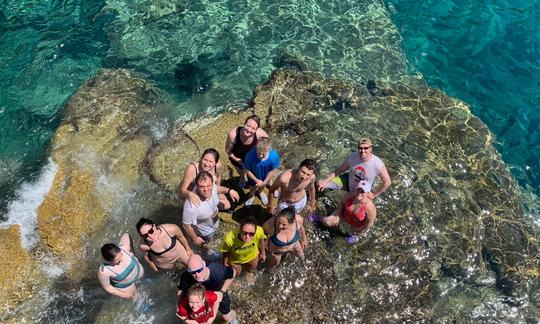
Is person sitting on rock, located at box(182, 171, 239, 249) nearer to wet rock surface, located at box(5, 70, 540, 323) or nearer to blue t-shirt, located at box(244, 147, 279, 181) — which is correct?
blue t-shirt, located at box(244, 147, 279, 181)

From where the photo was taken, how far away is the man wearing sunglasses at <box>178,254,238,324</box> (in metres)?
5.43

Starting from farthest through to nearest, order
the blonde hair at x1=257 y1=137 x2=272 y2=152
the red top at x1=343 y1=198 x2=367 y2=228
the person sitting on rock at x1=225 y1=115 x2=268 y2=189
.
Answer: the red top at x1=343 y1=198 x2=367 y2=228 → the person sitting on rock at x1=225 y1=115 x2=268 y2=189 → the blonde hair at x1=257 y1=137 x2=272 y2=152

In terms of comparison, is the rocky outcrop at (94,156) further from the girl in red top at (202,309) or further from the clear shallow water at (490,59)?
the clear shallow water at (490,59)

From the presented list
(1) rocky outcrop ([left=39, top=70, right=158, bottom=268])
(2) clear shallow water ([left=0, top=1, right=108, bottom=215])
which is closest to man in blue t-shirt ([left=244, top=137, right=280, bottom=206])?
(1) rocky outcrop ([left=39, top=70, right=158, bottom=268])

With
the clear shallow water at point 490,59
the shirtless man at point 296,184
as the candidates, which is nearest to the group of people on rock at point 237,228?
the shirtless man at point 296,184

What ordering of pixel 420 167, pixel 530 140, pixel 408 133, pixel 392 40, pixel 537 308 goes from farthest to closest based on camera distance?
pixel 392 40
pixel 530 140
pixel 408 133
pixel 420 167
pixel 537 308

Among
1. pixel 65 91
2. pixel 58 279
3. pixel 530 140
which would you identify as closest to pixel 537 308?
pixel 530 140

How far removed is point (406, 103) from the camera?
35.5ft

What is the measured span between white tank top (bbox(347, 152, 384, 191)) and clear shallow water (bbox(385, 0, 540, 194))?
563 centimetres

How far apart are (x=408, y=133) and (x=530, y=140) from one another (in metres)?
3.96

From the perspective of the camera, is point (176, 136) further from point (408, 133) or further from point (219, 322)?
point (408, 133)

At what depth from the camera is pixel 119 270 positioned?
6.00m

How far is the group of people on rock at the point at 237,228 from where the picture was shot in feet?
18.8

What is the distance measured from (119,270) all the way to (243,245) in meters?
1.66
